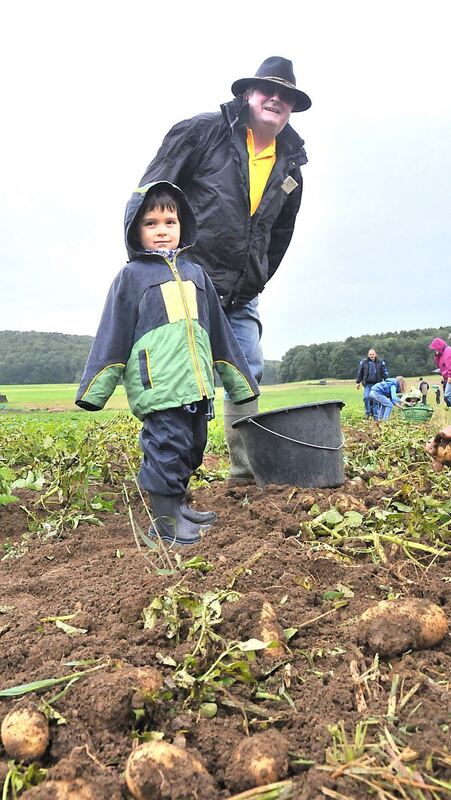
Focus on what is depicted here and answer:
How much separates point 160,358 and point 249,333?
1331 mm

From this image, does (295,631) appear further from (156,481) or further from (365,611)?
(156,481)

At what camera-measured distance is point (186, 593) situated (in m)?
1.97

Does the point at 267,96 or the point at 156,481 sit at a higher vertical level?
the point at 267,96

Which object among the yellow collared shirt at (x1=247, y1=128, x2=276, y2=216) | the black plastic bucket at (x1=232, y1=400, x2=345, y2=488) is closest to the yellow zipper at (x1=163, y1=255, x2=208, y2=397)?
the black plastic bucket at (x1=232, y1=400, x2=345, y2=488)

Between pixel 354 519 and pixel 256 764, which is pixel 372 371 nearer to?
pixel 354 519

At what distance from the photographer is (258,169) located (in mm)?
3939

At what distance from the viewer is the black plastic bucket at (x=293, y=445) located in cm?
340

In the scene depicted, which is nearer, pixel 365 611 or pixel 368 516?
pixel 365 611

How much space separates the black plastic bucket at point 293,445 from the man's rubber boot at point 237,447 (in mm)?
480

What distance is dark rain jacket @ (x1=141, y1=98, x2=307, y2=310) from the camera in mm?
3684

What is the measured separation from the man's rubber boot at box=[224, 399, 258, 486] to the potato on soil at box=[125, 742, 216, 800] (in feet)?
8.77

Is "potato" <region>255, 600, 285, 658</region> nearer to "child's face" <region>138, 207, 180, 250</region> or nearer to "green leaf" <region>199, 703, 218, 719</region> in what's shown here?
"green leaf" <region>199, 703, 218, 719</region>

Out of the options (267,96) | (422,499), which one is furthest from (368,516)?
(267,96)

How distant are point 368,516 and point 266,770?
1.63m
